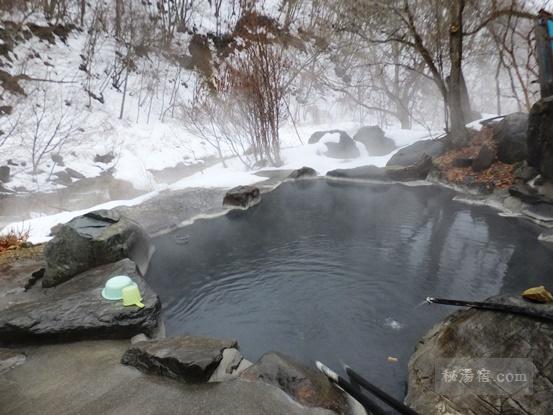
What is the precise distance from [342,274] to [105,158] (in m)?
14.9

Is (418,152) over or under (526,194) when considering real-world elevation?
over

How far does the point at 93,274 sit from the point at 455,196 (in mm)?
10284

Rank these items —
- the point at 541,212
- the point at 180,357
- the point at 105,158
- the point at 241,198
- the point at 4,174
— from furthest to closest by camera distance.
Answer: the point at 105,158
the point at 4,174
the point at 241,198
the point at 541,212
the point at 180,357

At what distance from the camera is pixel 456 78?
12.9m

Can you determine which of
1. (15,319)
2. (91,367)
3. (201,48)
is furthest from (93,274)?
(201,48)

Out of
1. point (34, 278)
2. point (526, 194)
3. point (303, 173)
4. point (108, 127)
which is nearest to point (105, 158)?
point (108, 127)

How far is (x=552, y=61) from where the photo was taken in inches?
357

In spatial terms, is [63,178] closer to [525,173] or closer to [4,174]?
[4,174]

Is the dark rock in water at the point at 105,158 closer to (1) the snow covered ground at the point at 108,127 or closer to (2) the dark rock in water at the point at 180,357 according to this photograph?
(1) the snow covered ground at the point at 108,127

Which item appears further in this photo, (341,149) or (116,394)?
(341,149)

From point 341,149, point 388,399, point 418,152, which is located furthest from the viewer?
point 341,149

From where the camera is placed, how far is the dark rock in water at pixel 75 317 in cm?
448

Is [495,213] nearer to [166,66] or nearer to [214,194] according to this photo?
[214,194]

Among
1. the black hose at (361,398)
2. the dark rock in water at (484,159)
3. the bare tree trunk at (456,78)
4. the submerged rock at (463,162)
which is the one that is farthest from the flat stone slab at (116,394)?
the bare tree trunk at (456,78)
